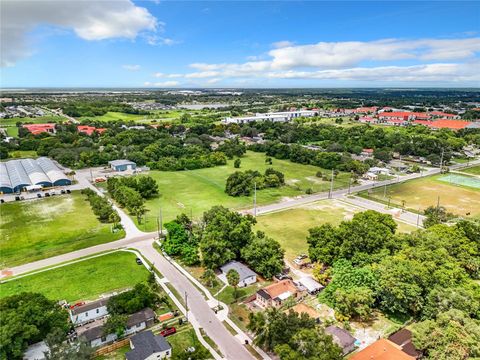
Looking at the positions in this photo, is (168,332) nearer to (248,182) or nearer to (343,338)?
(343,338)

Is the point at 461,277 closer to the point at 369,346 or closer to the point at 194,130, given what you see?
the point at 369,346

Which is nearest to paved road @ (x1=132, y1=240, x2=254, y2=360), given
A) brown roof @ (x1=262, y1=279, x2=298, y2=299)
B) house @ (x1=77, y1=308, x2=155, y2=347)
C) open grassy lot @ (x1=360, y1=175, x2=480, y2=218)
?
house @ (x1=77, y1=308, x2=155, y2=347)

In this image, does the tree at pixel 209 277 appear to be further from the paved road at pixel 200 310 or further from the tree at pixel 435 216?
the tree at pixel 435 216

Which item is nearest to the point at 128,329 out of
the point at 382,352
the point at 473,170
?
the point at 382,352

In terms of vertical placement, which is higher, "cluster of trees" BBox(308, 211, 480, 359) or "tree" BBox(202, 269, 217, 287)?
"cluster of trees" BBox(308, 211, 480, 359)

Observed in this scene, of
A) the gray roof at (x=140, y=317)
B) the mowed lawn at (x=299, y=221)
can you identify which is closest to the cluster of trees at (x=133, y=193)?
the mowed lawn at (x=299, y=221)

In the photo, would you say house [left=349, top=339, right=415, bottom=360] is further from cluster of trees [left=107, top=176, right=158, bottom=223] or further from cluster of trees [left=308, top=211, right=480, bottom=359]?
cluster of trees [left=107, top=176, right=158, bottom=223]
